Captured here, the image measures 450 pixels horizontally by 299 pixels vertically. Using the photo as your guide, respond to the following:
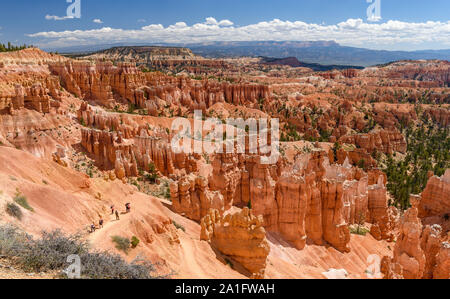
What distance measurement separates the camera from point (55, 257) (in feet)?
28.5

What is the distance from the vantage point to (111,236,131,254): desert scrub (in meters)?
11.8

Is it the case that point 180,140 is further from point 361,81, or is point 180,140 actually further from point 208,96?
point 361,81

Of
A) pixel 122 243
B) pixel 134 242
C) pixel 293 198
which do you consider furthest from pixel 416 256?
pixel 122 243

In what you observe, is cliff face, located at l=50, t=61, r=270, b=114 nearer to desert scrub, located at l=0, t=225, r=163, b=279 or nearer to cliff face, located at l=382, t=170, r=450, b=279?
cliff face, located at l=382, t=170, r=450, b=279

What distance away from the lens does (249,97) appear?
79.1 m

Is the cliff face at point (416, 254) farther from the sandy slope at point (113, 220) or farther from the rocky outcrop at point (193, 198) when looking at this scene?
the rocky outcrop at point (193, 198)

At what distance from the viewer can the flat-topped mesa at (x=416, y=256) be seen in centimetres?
1741

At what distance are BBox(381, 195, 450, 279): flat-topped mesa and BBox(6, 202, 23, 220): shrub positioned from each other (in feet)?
53.5

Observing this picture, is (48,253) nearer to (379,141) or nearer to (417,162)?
(379,141)

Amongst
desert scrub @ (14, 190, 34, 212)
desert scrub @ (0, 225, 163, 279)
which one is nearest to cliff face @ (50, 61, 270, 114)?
desert scrub @ (14, 190, 34, 212)

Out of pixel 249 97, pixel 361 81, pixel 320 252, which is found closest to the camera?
pixel 320 252
